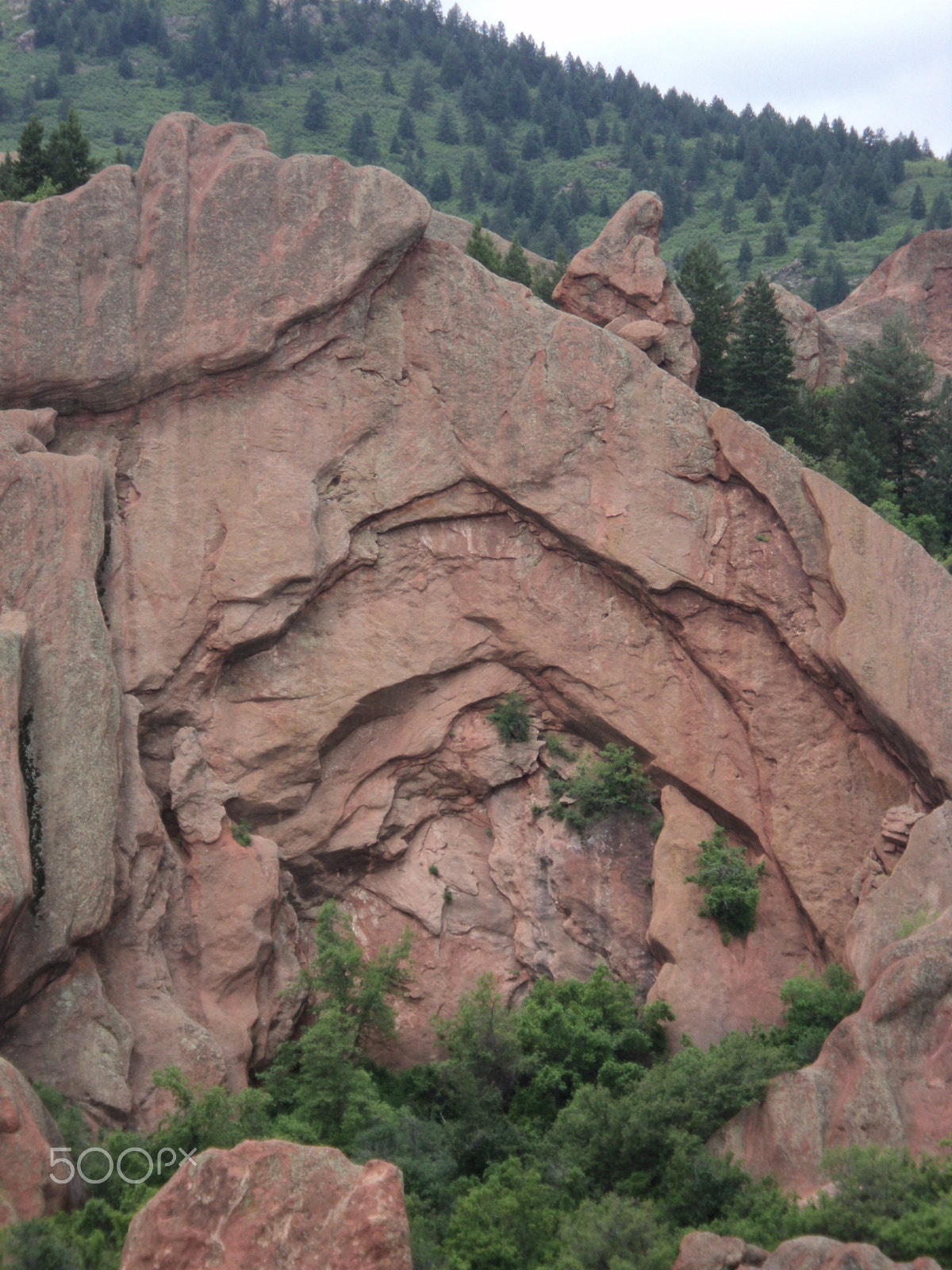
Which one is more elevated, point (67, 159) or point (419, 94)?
point (419, 94)

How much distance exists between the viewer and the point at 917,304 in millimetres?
51094

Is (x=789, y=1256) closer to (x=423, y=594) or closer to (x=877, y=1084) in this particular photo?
(x=877, y=1084)

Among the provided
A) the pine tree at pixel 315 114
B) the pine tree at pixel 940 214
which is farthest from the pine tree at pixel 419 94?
the pine tree at pixel 940 214

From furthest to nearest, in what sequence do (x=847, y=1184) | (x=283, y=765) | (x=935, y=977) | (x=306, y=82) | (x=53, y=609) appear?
1. (x=306, y=82)
2. (x=283, y=765)
3. (x=53, y=609)
4. (x=935, y=977)
5. (x=847, y=1184)

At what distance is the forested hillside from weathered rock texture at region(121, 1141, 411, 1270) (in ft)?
217

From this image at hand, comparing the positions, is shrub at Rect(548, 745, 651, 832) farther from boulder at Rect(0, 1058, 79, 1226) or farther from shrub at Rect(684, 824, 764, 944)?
boulder at Rect(0, 1058, 79, 1226)

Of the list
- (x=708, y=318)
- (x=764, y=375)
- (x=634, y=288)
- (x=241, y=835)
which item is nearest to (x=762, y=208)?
(x=708, y=318)

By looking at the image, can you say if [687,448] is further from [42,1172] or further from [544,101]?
[544,101]

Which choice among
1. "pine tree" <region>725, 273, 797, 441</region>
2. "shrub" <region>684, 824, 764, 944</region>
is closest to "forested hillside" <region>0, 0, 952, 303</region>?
"pine tree" <region>725, 273, 797, 441</region>

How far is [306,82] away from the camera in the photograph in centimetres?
9894

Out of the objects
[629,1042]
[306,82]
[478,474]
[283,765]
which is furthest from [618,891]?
[306,82]

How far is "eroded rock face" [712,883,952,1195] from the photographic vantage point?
1766 centimetres

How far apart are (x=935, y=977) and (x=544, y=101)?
327 ft

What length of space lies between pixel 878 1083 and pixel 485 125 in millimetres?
92123
